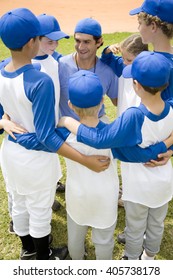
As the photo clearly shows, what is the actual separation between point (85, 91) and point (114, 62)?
1.32 meters

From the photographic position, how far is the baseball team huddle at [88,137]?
7.30 feet

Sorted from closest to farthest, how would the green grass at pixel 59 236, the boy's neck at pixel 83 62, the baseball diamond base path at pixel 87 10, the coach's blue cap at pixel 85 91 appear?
the coach's blue cap at pixel 85 91
the boy's neck at pixel 83 62
the green grass at pixel 59 236
the baseball diamond base path at pixel 87 10

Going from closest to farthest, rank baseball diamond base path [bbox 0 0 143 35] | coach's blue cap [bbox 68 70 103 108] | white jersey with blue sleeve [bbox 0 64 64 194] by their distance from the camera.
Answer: coach's blue cap [bbox 68 70 103 108] → white jersey with blue sleeve [bbox 0 64 64 194] → baseball diamond base path [bbox 0 0 143 35]

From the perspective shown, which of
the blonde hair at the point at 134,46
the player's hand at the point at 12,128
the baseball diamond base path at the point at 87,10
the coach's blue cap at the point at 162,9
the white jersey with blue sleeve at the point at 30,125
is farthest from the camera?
the baseball diamond base path at the point at 87,10

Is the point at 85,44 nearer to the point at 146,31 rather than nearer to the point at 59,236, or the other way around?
the point at 146,31

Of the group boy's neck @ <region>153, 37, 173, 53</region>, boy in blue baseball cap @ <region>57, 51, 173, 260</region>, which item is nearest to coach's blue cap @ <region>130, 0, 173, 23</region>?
boy's neck @ <region>153, 37, 173, 53</region>

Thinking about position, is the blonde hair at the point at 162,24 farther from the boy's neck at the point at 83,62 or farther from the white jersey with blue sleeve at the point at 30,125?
the white jersey with blue sleeve at the point at 30,125

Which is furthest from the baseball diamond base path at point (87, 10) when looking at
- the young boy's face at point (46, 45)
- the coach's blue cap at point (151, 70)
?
the coach's blue cap at point (151, 70)

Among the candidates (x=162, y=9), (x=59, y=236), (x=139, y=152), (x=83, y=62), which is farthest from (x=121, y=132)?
(x=59, y=236)

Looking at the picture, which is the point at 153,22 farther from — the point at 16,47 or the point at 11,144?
the point at 11,144

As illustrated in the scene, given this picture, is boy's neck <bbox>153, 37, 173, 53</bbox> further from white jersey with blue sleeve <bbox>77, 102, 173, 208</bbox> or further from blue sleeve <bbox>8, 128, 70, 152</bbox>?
blue sleeve <bbox>8, 128, 70, 152</bbox>

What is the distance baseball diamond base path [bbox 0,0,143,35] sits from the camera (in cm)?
1580

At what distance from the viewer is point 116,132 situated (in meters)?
2.21

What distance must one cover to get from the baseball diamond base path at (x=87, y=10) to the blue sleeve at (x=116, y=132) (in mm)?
12986
